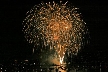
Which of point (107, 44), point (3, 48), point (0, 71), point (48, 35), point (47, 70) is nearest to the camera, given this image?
point (47, 70)

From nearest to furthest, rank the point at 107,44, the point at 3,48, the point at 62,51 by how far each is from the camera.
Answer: the point at 62,51 < the point at 3,48 < the point at 107,44

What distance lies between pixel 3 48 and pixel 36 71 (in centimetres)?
7602

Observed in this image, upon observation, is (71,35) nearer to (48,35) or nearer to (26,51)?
(48,35)

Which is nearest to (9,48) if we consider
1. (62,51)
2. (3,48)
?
(3,48)

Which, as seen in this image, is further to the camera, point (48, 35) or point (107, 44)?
point (107, 44)

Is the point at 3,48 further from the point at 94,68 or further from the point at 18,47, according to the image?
the point at 94,68

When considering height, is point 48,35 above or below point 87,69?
above

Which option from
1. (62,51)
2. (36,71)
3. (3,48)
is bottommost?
(36,71)

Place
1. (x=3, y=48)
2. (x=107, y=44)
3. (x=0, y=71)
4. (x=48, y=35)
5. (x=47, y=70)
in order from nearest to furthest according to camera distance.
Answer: (x=47, y=70)
(x=0, y=71)
(x=48, y=35)
(x=3, y=48)
(x=107, y=44)

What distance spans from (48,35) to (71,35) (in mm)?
3153

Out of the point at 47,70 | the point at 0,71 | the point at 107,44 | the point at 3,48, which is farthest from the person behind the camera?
the point at 107,44

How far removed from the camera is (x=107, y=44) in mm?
113125

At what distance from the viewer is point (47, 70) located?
25.1 metres

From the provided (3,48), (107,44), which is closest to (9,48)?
(3,48)
